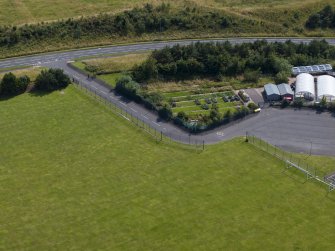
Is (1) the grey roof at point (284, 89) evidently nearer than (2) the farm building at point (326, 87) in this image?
No

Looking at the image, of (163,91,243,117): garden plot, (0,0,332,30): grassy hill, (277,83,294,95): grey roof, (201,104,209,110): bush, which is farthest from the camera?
(0,0,332,30): grassy hill

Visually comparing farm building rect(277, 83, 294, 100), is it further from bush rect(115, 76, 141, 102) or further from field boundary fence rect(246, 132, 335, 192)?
bush rect(115, 76, 141, 102)

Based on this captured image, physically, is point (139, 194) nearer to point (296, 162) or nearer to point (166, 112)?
point (166, 112)

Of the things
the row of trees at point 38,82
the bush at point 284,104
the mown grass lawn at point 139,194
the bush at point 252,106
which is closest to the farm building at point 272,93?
the bush at point 284,104

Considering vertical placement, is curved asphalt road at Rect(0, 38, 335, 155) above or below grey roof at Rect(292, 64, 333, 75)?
below

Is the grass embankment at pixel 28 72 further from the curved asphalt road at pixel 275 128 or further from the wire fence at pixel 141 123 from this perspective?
the curved asphalt road at pixel 275 128

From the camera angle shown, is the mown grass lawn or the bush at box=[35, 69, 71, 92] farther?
the bush at box=[35, 69, 71, 92]

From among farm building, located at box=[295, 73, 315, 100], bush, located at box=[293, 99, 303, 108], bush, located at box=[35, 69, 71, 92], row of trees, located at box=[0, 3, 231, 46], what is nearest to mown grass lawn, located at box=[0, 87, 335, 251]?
bush, located at box=[35, 69, 71, 92]
